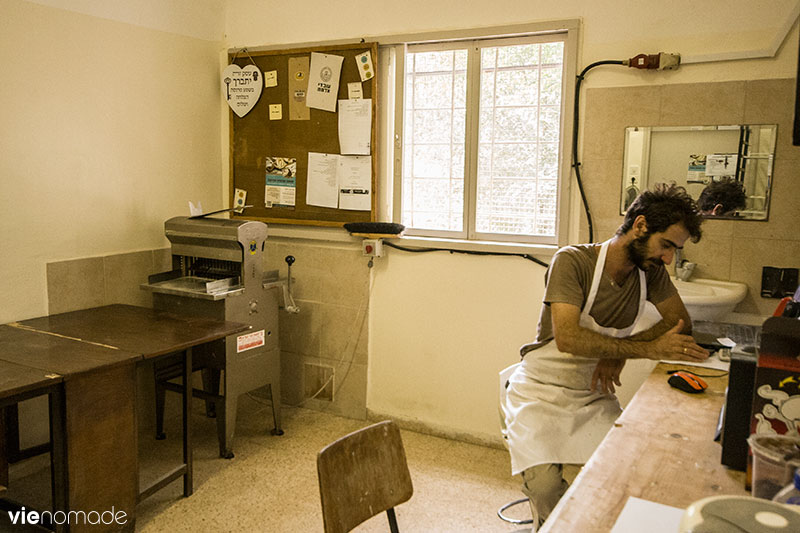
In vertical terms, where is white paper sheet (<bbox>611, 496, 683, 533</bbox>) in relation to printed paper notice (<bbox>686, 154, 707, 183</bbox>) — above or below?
below

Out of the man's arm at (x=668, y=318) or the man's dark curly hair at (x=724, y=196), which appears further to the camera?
the man's dark curly hair at (x=724, y=196)

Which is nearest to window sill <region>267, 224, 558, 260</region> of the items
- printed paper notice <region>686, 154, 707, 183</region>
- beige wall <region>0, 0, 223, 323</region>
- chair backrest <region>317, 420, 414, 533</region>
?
beige wall <region>0, 0, 223, 323</region>

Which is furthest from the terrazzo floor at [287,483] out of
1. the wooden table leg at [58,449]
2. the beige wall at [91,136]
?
the beige wall at [91,136]

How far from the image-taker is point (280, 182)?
3.89m

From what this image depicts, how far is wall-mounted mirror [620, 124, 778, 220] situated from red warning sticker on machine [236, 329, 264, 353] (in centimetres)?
204

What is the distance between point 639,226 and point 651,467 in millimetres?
1000

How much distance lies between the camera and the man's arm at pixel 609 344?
78.2 inches

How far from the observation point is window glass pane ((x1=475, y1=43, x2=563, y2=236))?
3.17 metres

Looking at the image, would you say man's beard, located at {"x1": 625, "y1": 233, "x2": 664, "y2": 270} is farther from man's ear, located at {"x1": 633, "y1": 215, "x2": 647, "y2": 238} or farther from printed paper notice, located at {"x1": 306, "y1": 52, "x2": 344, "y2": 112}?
printed paper notice, located at {"x1": 306, "y1": 52, "x2": 344, "y2": 112}

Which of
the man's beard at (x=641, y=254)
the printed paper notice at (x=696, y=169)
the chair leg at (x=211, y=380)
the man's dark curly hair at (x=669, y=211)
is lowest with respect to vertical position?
the chair leg at (x=211, y=380)

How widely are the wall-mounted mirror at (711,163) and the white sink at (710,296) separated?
0.31 meters

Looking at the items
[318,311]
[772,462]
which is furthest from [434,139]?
[772,462]

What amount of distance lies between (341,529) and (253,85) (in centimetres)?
310

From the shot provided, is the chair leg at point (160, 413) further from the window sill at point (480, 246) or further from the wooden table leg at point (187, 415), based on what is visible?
the window sill at point (480, 246)
